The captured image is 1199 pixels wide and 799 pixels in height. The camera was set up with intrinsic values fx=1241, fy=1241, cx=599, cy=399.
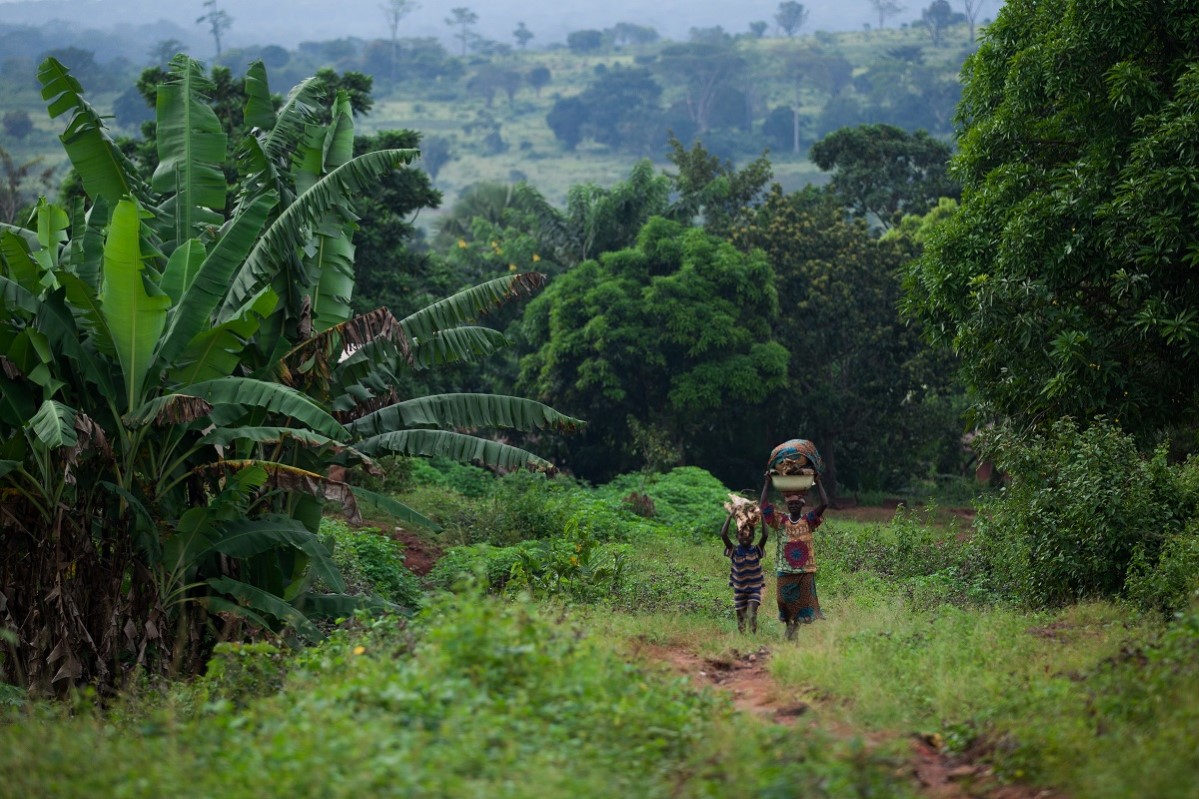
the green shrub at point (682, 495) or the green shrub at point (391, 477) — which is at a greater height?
the green shrub at point (391, 477)

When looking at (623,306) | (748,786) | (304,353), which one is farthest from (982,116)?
(623,306)

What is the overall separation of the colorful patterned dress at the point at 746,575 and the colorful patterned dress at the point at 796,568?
33 centimetres

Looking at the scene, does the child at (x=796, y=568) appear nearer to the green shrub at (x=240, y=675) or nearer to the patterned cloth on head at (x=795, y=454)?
the patterned cloth on head at (x=795, y=454)

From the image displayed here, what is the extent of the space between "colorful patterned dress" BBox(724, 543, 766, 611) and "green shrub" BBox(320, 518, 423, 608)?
3570 mm

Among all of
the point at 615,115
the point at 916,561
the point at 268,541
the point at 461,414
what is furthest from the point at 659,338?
the point at 615,115

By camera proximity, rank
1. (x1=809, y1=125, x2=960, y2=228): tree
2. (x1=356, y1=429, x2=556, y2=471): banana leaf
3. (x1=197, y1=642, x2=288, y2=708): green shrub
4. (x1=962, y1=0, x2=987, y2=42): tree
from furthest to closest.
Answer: (x1=962, y1=0, x2=987, y2=42): tree
(x1=809, y1=125, x2=960, y2=228): tree
(x1=356, y1=429, x2=556, y2=471): banana leaf
(x1=197, y1=642, x2=288, y2=708): green shrub

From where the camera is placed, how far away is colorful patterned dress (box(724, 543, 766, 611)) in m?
11.0

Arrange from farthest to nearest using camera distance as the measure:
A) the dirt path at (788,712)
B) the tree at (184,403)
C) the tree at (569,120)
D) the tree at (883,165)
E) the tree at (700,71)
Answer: the tree at (700,71)
the tree at (569,120)
the tree at (883,165)
the tree at (184,403)
the dirt path at (788,712)

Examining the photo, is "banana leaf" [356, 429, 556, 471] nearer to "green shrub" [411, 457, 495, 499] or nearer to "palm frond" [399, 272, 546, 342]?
"palm frond" [399, 272, 546, 342]

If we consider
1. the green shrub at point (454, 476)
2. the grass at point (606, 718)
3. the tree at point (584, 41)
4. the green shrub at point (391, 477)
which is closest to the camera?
the grass at point (606, 718)

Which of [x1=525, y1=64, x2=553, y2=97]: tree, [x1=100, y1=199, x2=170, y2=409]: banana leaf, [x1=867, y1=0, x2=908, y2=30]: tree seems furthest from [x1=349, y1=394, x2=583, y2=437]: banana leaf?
[x1=867, y1=0, x2=908, y2=30]: tree

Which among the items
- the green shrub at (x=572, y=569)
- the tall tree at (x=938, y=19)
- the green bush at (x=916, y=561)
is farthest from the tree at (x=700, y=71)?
the green shrub at (x=572, y=569)

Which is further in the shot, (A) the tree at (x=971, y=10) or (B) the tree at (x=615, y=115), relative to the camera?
(A) the tree at (x=971, y=10)

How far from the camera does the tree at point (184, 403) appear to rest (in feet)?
32.7
